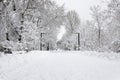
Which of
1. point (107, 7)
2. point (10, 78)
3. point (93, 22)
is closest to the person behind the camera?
point (10, 78)

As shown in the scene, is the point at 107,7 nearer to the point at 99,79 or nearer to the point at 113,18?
the point at 113,18

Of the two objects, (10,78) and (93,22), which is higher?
(93,22)

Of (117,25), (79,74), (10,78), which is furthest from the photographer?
(117,25)

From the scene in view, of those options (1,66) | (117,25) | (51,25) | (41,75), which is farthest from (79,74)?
(51,25)

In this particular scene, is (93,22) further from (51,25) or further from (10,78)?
(10,78)

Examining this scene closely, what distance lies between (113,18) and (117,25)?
1.20 m

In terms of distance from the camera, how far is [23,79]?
7.16 meters

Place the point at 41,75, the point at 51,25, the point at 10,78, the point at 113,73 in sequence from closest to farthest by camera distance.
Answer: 1. the point at 10,78
2. the point at 41,75
3. the point at 113,73
4. the point at 51,25

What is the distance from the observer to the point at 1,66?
320 inches

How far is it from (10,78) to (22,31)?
11.8 m

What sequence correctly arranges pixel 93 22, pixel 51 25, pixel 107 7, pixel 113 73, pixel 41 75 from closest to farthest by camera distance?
pixel 41 75 < pixel 113 73 < pixel 107 7 < pixel 51 25 < pixel 93 22

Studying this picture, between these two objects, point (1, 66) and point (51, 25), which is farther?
point (51, 25)

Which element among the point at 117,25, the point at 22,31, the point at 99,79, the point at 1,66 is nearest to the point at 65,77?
the point at 99,79

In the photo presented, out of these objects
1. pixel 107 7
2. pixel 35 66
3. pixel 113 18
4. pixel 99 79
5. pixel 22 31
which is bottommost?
pixel 99 79
